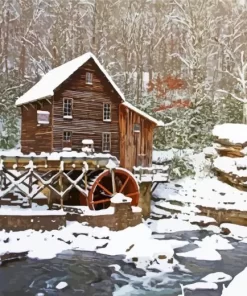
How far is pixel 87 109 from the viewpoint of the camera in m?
24.6

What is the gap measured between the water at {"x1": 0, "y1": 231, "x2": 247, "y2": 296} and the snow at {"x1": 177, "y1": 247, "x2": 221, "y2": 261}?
337 millimetres

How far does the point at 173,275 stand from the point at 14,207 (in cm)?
945

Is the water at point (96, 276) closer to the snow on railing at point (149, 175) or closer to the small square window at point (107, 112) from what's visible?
the snow on railing at point (149, 175)

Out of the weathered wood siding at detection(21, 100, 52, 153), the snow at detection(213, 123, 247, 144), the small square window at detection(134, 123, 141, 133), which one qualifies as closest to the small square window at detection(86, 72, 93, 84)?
the weathered wood siding at detection(21, 100, 52, 153)

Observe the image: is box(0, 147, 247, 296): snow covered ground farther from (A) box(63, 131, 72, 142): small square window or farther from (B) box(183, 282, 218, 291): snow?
(A) box(63, 131, 72, 142): small square window

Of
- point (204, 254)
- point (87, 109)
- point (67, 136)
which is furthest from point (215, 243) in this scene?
point (87, 109)

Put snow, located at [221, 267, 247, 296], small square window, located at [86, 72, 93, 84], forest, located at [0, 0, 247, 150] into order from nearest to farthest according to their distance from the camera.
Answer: snow, located at [221, 267, 247, 296]
small square window, located at [86, 72, 93, 84]
forest, located at [0, 0, 247, 150]

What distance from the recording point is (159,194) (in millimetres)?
25266

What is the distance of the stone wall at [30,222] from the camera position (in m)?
17.5

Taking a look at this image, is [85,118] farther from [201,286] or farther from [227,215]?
[201,286]

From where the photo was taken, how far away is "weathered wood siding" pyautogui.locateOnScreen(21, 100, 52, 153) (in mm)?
23812

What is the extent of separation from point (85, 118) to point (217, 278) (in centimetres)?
1333

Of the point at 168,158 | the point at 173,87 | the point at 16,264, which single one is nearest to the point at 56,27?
the point at 173,87

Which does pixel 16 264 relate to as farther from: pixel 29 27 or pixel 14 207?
pixel 29 27
